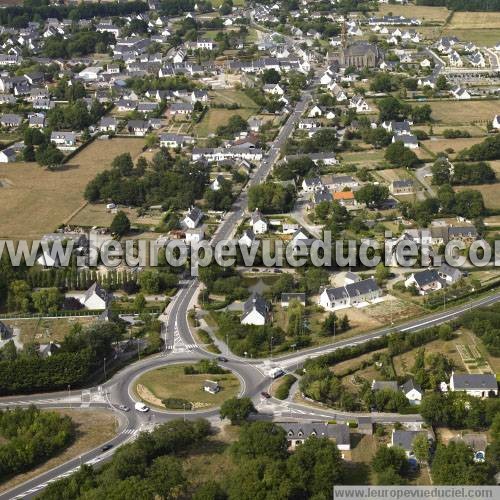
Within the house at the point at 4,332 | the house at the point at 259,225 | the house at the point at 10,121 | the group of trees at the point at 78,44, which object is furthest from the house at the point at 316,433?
the group of trees at the point at 78,44

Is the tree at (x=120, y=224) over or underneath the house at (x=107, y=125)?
underneath

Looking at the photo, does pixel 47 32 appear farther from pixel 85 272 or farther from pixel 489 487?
pixel 489 487

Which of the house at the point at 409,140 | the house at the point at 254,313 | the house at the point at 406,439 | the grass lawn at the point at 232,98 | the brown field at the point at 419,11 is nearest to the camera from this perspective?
the house at the point at 406,439

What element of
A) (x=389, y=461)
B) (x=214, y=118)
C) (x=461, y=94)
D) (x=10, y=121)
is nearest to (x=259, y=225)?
(x=389, y=461)

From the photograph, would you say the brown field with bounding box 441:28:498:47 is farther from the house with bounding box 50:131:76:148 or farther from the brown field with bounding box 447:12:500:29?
the house with bounding box 50:131:76:148

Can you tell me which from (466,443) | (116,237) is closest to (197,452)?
(466,443)

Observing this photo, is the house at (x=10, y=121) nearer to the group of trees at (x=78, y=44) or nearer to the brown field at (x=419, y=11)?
the group of trees at (x=78, y=44)
